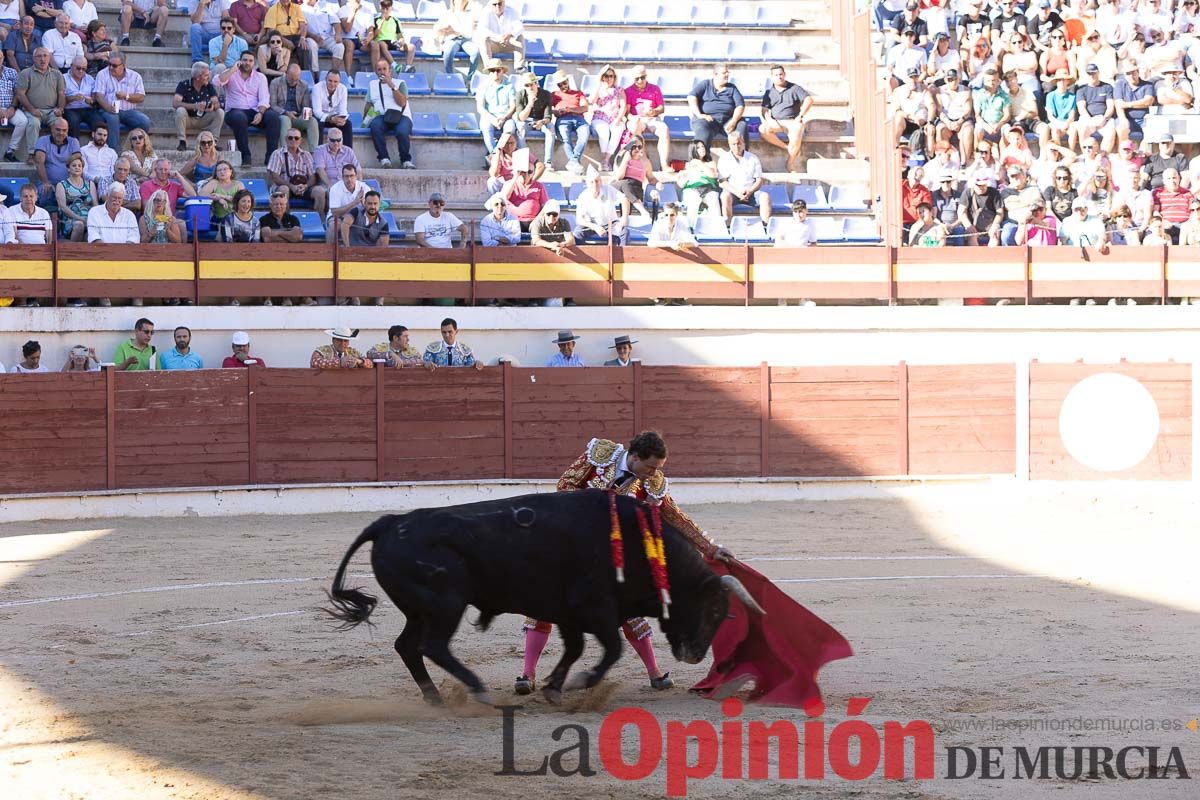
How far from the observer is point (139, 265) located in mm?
11945

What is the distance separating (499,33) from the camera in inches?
604

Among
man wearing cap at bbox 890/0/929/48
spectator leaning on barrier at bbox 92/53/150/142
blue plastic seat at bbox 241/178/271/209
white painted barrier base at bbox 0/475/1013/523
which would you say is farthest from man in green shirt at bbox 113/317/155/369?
man wearing cap at bbox 890/0/929/48

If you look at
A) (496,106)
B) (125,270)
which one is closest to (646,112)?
(496,106)

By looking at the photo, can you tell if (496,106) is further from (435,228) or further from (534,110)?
(435,228)

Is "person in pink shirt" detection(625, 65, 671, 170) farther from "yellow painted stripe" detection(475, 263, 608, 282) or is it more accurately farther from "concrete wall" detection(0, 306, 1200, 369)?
"concrete wall" detection(0, 306, 1200, 369)

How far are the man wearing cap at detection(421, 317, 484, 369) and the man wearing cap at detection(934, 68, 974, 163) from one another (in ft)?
18.1

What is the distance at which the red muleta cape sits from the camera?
5.49 m

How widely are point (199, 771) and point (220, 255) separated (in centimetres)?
844

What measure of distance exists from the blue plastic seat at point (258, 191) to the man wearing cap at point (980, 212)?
6.60m

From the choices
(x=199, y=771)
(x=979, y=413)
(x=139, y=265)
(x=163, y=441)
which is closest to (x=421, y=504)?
(x=163, y=441)

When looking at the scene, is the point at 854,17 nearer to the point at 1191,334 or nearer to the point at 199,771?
the point at 1191,334

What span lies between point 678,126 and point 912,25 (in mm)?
3040

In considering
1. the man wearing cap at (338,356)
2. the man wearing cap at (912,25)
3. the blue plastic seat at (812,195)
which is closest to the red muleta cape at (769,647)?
the man wearing cap at (338,356)

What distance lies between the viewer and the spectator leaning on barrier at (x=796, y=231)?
14.0 m
